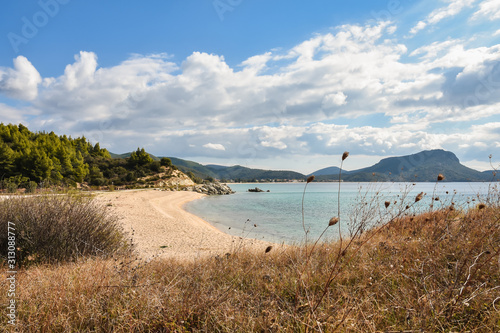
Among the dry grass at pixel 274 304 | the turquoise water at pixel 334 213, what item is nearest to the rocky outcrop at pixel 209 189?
the turquoise water at pixel 334 213

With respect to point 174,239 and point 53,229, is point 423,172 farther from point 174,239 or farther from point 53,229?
point 53,229

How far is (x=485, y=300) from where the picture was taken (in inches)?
114

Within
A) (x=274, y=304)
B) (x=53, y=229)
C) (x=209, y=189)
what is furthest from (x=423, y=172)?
(x=209, y=189)

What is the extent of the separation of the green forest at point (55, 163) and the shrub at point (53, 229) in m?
4.90

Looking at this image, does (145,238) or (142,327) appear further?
(145,238)

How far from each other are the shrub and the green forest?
4.90m

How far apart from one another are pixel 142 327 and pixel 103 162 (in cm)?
7549

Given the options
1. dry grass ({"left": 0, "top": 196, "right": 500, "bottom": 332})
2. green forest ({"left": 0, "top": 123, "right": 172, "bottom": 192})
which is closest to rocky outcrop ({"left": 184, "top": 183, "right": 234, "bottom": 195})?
green forest ({"left": 0, "top": 123, "right": 172, "bottom": 192})

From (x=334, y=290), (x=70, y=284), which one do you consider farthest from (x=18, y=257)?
(x=334, y=290)

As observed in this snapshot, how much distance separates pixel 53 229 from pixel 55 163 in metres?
44.6

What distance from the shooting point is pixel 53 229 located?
6.08m

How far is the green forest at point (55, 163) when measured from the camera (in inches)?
1379

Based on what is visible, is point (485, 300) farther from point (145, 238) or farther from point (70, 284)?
point (145, 238)

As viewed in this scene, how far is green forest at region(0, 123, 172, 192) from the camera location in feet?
115
